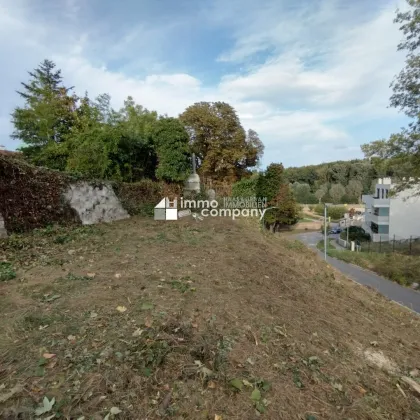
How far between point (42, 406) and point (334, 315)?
11.2 feet

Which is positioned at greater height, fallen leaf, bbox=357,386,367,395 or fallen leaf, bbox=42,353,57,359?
fallen leaf, bbox=42,353,57,359

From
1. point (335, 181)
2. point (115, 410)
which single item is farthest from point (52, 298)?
point (335, 181)

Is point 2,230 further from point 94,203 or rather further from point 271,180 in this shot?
point 271,180

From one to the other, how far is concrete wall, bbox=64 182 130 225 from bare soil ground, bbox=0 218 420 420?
2.72 m

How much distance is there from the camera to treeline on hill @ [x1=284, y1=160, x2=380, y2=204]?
45.1 meters

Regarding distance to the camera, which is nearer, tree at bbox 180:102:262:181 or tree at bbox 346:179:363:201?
tree at bbox 180:102:262:181

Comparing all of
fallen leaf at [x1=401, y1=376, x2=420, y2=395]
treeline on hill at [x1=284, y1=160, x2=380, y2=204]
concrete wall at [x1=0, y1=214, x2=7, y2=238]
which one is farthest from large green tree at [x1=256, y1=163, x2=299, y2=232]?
treeline on hill at [x1=284, y1=160, x2=380, y2=204]

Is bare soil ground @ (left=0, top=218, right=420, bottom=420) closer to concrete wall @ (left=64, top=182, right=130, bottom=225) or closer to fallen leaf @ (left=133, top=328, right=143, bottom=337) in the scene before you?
fallen leaf @ (left=133, top=328, right=143, bottom=337)

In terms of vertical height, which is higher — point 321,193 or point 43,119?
point 43,119

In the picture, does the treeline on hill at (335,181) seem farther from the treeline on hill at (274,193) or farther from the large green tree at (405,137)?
the large green tree at (405,137)

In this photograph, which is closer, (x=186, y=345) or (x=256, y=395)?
(x=256, y=395)

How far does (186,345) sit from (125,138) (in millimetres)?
9668

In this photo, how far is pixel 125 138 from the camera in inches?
422

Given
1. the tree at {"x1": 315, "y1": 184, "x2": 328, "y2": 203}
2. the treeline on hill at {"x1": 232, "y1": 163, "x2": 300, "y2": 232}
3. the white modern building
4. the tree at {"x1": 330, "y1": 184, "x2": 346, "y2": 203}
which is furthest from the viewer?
the tree at {"x1": 315, "y1": 184, "x2": 328, "y2": 203}
